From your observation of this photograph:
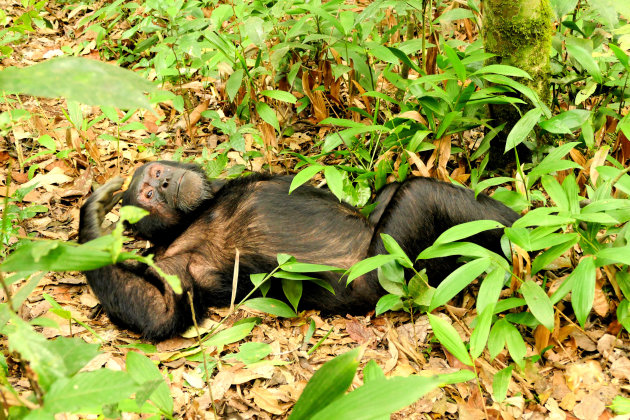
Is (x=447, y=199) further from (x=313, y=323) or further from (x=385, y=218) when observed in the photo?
(x=313, y=323)

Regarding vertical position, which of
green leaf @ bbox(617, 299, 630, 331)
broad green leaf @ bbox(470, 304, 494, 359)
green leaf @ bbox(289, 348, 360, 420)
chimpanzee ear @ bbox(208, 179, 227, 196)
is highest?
green leaf @ bbox(289, 348, 360, 420)

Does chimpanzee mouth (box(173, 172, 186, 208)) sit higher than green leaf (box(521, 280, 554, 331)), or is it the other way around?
chimpanzee mouth (box(173, 172, 186, 208))

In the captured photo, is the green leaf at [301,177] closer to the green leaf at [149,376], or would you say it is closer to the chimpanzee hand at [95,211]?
the chimpanzee hand at [95,211]

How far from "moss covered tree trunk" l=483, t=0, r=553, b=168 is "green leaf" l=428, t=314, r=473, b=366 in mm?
2504

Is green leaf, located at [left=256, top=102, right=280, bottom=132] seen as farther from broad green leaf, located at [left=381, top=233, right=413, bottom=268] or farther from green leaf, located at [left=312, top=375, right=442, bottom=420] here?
green leaf, located at [left=312, top=375, right=442, bottom=420]

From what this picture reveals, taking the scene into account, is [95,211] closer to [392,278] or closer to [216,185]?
[216,185]

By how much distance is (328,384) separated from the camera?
89.8 inches

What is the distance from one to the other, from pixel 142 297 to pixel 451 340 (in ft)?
8.36

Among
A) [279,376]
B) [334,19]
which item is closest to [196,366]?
[279,376]

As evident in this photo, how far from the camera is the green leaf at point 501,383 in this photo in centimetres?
336

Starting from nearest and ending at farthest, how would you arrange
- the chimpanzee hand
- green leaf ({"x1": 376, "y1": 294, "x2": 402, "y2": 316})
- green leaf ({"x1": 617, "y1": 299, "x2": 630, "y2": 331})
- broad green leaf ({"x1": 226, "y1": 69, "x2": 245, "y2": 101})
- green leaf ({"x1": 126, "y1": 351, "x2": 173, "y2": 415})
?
green leaf ({"x1": 126, "y1": 351, "x2": 173, "y2": 415}) < green leaf ({"x1": 617, "y1": 299, "x2": 630, "y2": 331}) < green leaf ({"x1": 376, "y1": 294, "x2": 402, "y2": 316}) < the chimpanzee hand < broad green leaf ({"x1": 226, "y1": 69, "x2": 245, "y2": 101})

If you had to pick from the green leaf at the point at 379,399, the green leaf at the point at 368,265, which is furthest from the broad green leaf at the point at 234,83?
the green leaf at the point at 379,399

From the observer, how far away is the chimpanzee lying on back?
4441 mm

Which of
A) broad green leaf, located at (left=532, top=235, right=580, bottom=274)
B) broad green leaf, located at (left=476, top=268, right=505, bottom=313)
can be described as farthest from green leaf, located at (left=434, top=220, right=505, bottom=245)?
broad green leaf, located at (left=532, top=235, right=580, bottom=274)
